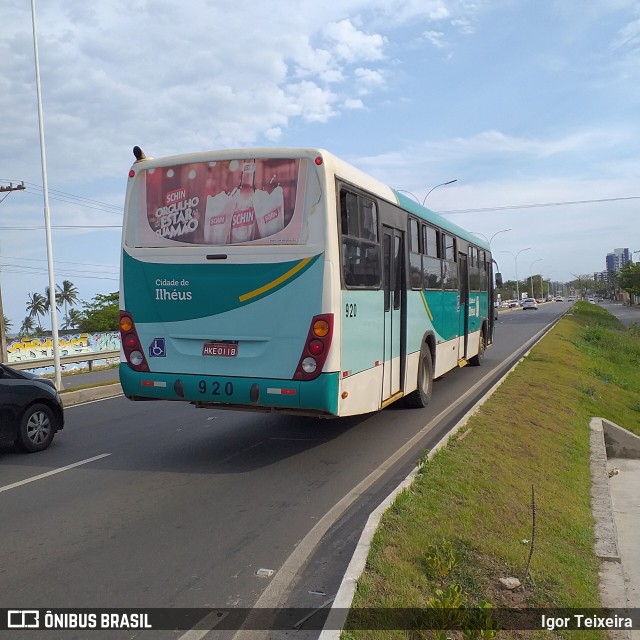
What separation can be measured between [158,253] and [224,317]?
1144 millimetres

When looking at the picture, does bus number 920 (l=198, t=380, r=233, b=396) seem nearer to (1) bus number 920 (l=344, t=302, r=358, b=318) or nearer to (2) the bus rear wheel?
(1) bus number 920 (l=344, t=302, r=358, b=318)

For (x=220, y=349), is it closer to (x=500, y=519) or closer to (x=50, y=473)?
(x=50, y=473)

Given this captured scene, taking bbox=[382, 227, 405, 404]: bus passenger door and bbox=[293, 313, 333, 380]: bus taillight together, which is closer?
bbox=[293, 313, 333, 380]: bus taillight

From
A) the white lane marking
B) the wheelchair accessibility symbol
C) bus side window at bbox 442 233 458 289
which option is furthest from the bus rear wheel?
the white lane marking

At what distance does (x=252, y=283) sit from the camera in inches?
270

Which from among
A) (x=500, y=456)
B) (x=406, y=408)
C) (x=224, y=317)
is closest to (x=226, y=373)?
(x=224, y=317)

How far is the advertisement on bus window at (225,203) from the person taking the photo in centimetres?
678

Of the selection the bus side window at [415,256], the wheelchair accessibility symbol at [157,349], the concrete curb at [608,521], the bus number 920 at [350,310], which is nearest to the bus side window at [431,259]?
the bus side window at [415,256]

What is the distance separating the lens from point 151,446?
855 centimetres

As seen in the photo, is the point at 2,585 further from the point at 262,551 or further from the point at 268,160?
the point at 268,160

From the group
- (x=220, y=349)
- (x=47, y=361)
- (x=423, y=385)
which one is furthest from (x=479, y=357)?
(x=47, y=361)

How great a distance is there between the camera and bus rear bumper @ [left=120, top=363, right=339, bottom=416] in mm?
6641

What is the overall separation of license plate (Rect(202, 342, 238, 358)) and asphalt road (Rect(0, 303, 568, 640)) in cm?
137

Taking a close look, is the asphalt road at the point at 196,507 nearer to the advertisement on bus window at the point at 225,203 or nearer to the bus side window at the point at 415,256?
the bus side window at the point at 415,256
